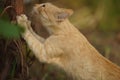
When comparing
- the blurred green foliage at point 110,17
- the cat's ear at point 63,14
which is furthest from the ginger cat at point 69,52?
the blurred green foliage at point 110,17

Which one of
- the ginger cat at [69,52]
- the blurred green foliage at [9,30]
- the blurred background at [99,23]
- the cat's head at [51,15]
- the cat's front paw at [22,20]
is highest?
the blurred green foliage at [9,30]

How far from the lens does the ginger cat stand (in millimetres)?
5785

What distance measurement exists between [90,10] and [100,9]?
0.87 m

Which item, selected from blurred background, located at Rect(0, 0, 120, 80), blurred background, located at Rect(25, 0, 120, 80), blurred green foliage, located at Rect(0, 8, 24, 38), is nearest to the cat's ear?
blurred background, located at Rect(0, 0, 120, 80)

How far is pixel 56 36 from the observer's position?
5941 millimetres

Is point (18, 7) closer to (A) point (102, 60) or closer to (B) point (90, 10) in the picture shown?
(A) point (102, 60)

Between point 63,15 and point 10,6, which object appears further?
point 63,15

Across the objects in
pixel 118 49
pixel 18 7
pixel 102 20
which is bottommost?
pixel 118 49

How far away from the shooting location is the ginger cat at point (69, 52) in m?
5.79

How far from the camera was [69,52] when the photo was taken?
5883 millimetres

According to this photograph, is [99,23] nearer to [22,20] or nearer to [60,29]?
[60,29]

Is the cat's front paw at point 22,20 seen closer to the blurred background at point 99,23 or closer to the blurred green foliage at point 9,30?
the blurred green foliage at point 9,30

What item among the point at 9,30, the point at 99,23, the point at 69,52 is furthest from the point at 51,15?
the point at 99,23

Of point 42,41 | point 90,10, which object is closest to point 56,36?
point 42,41
